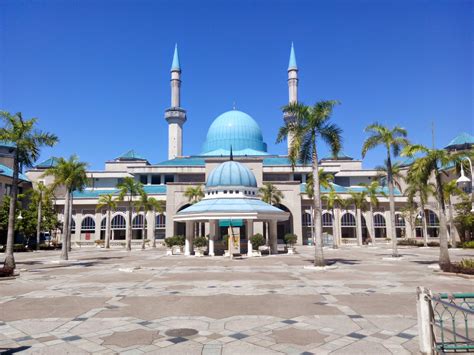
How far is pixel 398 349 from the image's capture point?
7.59m

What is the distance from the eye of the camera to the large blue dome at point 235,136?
77.6 meters

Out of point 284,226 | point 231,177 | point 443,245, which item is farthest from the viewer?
point 284,226

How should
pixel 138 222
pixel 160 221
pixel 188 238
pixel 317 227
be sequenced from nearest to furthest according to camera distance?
pixel 317 227 → pixel 188 238 → pixel 160 221 → pixel 138 222

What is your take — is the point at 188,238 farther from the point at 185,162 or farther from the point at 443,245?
the point at 185,162

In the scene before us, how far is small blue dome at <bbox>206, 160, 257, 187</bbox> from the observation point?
39.2 metres

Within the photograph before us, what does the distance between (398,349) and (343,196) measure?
60.7m

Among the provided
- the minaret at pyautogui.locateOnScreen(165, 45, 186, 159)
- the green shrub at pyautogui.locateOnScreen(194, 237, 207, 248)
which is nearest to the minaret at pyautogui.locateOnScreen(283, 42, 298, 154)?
the minaret at pyautogui.locateOnScreen(165, 45, 186, 159)

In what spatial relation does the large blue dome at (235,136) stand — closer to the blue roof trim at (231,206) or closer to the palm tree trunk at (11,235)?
the blue roof trim at (231,206)

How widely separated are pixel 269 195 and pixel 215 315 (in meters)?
44.0

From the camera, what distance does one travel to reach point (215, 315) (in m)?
10.8

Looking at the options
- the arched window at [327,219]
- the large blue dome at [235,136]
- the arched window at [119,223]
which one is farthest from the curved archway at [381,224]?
the arched window at [119,223]

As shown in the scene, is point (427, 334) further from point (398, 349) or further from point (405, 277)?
point (405, 277)

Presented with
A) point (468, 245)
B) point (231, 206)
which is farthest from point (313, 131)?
point (468, 245)

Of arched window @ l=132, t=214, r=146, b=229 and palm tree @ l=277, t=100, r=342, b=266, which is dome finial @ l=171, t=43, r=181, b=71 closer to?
arched window @ l=132, t=214, r=146, b=229
